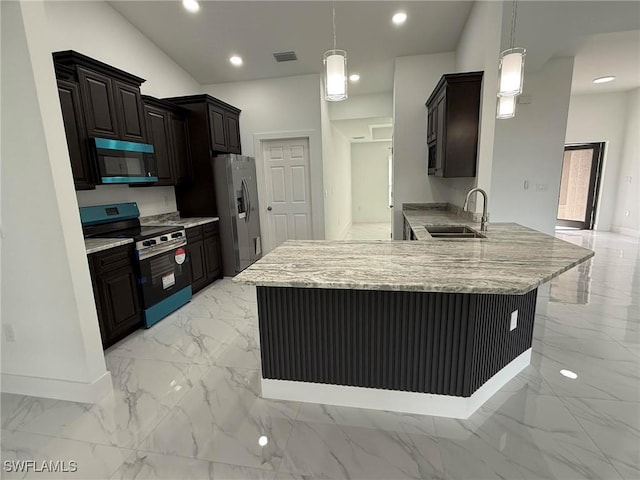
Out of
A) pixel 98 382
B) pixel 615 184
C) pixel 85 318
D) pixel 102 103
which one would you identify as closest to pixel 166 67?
pixel 102 103

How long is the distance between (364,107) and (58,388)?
603 centimetres

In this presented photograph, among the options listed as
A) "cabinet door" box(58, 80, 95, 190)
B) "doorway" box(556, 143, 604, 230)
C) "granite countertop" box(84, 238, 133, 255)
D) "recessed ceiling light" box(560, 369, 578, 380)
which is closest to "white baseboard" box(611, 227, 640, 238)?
"doorway" box(556, 143, 604, 230)

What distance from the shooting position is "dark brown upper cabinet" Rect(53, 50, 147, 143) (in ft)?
8.75

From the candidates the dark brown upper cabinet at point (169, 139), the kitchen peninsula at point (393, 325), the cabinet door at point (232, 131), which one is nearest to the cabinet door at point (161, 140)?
the dark brown upper cabinet at point (169, 139)

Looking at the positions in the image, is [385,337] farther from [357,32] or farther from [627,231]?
[627,231]

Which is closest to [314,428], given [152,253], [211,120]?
[152,253]

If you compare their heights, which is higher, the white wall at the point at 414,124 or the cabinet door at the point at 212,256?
the white wall at the point at 414,124

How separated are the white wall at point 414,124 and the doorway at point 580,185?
446 centimetres

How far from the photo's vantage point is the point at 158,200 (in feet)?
13.5

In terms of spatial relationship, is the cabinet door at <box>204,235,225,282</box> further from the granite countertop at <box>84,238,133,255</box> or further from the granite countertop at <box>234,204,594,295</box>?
the granite countertop at <box>234,204,594,295</box>

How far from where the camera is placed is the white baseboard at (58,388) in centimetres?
198

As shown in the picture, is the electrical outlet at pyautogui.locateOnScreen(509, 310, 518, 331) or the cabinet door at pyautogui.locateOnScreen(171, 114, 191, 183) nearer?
the electrical outlet at pyautogui.locateOnScreen(509, 310, 518, 331)

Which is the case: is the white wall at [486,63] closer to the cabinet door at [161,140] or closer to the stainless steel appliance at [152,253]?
the stainless steel appliance at [152,253]

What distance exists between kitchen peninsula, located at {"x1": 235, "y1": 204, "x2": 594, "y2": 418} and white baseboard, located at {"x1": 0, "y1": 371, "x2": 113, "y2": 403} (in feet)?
3.63
